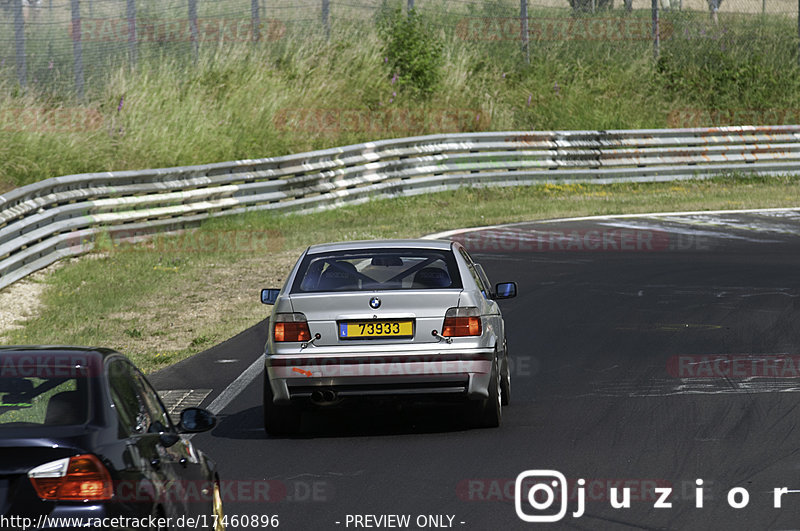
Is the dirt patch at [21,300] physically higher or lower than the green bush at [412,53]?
lower

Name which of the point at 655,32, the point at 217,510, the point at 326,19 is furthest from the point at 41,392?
the point at 655,32

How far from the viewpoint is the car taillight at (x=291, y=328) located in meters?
9.27

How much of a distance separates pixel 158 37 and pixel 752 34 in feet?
74.7

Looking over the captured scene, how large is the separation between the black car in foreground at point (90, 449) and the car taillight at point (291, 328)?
3.17 meters

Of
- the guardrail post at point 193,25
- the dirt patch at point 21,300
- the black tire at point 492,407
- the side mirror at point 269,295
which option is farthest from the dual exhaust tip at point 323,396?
the guardrail post at point 193,25

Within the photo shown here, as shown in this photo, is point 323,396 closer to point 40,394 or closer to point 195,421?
point 195,421

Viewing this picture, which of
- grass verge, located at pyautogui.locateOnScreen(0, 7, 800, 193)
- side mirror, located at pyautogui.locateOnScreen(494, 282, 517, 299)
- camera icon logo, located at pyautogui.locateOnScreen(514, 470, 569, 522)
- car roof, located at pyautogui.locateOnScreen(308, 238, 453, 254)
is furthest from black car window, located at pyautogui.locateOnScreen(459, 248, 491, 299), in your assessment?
grass verge, located at pyautogui.locateOnScreen(0, 7, 800, 193)

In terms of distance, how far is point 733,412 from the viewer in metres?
9.76

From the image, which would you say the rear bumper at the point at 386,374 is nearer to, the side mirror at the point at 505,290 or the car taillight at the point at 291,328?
the car taillight at the point at 291,328

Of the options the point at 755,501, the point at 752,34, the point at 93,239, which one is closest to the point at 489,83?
the point at 752,34

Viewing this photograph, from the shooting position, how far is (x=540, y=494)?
24.4 ft

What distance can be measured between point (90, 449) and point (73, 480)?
0.13m

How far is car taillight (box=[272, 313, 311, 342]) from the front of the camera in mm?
9266

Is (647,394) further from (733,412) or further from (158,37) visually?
(158,37)
